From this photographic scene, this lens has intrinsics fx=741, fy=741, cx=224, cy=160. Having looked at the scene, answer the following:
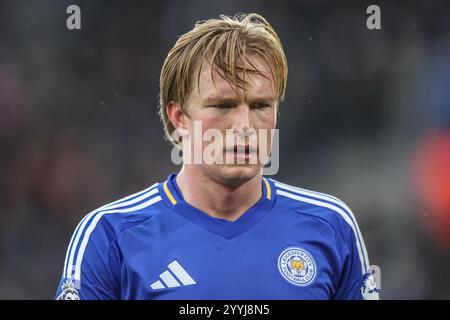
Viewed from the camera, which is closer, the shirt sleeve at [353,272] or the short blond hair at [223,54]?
the short blond hair at [223,54]

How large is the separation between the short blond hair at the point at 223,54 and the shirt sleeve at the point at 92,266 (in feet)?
2.27

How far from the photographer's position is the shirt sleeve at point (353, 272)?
3.40m

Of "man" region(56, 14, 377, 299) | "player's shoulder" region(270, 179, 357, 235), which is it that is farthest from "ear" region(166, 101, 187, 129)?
"player's shoulder" region(270, 179, 357, 235)

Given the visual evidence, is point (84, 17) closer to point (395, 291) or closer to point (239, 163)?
point (395, 291)

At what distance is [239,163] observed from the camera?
3.16 m

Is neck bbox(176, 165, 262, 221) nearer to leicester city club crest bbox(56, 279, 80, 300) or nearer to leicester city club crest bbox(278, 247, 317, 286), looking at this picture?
leicester city club crest bbox(278, 247, 317, 286)

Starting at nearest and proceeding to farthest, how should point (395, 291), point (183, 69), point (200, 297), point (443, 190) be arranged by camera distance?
point (200, 297) < point (183, 69) < point (395, 291) < point (443, 190)

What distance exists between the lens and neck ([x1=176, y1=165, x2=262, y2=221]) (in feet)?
11.1

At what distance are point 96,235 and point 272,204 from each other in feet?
2.76

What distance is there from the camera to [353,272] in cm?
343

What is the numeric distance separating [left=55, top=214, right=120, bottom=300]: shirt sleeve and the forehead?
0.77 m

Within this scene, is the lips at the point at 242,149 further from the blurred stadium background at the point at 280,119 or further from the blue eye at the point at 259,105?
the blurred stadium background at the point at 280,119

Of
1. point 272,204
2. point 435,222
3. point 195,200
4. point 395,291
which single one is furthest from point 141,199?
point 435,222

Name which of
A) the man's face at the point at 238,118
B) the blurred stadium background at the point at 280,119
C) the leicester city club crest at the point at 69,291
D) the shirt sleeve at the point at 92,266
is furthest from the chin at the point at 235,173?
the blurred stadium background at the point at 280,119
